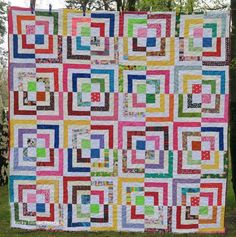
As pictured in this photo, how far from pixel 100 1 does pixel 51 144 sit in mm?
8339

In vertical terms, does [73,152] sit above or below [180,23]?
below

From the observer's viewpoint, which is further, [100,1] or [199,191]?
[100,1]

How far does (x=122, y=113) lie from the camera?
4762 millimetres

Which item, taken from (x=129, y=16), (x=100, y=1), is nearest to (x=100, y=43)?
(x=129, y=16)

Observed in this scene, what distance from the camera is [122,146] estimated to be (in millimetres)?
4793

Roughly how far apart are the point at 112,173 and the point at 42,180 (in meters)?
0.72

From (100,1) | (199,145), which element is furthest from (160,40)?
(100,1)

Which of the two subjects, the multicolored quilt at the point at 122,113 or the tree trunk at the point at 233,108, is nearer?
the multicolored quilt at the point at 122,113

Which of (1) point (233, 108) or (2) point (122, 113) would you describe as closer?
(2) point (122, 113)

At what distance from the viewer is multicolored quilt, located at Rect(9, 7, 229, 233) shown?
4.72m

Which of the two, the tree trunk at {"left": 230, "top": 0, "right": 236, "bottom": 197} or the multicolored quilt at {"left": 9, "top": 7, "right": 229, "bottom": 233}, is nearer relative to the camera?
the multicolored quilt at {"left": 9, "top": 7, "right": 229, "bottom": 233}

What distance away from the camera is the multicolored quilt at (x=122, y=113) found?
472 cm

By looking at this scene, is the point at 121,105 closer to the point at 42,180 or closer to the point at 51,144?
the point at 51,144

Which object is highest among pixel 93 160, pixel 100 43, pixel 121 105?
pixel 100 43
